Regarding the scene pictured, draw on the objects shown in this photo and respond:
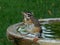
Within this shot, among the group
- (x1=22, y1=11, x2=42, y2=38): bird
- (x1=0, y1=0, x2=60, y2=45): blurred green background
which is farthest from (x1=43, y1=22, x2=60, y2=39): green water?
(x1=0, y1=0, x2=60, y2=45): blurred green background

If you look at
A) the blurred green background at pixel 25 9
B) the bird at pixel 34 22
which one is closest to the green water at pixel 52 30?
the bird at pixel 34 22

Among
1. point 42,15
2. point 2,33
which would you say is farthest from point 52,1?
point 2,33

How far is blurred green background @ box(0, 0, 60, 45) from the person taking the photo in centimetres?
663

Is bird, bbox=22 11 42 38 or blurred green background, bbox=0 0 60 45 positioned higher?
bird, bbox=22 11 42 38

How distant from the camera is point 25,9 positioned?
714 cm

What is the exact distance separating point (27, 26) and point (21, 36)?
553 mm

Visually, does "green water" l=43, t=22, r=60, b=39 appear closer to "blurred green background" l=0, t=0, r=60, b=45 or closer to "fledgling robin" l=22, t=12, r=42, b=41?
"fledgling robin" l=22, t=12, r=42, b=41

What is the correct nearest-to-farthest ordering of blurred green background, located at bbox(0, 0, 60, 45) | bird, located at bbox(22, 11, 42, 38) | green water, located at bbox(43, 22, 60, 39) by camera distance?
bird, located at bbox(22, 11, 42, 38) < green water, located at bbox(43, 22, 60, 39) < blurred green background, located at bbox(0, 0, 60, 45)

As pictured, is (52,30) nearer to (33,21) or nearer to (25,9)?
(33,21)

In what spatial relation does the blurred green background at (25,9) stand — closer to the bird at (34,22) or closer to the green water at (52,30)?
the green water at (52,30)

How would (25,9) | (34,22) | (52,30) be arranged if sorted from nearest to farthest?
1. (34,22)
2. (52,30)
3. (25,9)

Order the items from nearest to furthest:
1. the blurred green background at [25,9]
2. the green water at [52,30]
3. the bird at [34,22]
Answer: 1. the bird at [34,22]
2. the green water at [52,30]
3. the blurred green background at [25,9]

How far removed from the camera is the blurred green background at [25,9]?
6.63m

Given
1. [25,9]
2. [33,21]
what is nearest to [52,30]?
[33,21]
